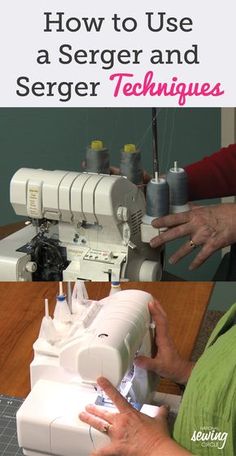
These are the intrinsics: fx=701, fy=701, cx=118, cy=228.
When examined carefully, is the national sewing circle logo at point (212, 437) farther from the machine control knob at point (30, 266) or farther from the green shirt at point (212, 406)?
the machine control knob at point (30, 266)

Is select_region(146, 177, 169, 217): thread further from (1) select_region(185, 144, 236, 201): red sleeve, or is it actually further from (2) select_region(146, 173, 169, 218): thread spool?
(1) select_region(185, 144, 236, 201): red sleeve

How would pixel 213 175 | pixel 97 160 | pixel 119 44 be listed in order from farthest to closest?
pixel 119 44 < pixel 213 175 < pixel 97 160

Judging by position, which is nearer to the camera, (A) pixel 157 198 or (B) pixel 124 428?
(B) pixel 124 428

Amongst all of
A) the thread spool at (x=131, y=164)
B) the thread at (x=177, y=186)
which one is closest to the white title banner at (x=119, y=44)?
the thread spool at (x=131, y=164)

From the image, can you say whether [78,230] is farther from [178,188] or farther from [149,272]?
[178,188]

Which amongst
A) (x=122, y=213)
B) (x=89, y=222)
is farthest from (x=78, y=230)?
(x=122, y=213)

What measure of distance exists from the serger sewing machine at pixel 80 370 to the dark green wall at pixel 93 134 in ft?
8.25

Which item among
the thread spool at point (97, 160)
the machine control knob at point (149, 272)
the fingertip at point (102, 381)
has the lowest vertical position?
the machine control knob at point (149, 272)

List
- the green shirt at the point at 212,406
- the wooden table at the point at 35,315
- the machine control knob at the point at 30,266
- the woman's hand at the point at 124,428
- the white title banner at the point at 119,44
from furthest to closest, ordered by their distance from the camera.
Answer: the white title banner at the point at 119,44 < the machine control knob at the point at 30,266 < the wooden table at the point at 35,315 < the woman's hand at the point at 124,428 < the green shirt at the point at 212,406

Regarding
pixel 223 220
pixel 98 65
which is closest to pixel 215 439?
pixel 223 220

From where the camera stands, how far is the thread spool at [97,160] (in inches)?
105

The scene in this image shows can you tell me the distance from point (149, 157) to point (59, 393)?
8.91ft

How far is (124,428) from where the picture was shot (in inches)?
55.5

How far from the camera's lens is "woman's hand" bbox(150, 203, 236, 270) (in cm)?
259
